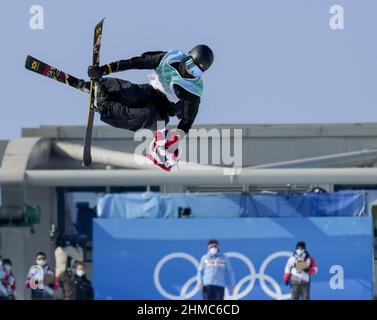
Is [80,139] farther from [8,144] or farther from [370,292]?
[370,292]

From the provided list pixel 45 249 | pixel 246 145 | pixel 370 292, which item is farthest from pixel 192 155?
pixel 370 292

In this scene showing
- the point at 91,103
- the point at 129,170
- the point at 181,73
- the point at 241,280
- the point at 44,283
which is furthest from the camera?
the point at 129,170

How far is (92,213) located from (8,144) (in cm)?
253

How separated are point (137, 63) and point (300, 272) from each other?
10.2 metres

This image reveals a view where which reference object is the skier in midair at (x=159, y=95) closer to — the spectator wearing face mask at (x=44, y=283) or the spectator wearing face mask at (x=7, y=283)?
the spectator wearing face mask at (x=7, y=283)

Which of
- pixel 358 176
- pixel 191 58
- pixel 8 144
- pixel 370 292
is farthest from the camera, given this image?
pixel 8 144

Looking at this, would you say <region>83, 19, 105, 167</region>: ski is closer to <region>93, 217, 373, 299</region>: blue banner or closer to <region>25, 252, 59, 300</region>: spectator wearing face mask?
<region>25, 252, 59, 300</region>: spectator wearing face mask

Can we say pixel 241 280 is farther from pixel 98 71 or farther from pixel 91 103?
pixel 98 71

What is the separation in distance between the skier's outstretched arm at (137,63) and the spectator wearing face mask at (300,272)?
998 centimetres

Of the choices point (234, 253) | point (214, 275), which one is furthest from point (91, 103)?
point (234, 253)

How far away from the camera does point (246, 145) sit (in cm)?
3106

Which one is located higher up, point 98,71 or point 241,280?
point 98,71

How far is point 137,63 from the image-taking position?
15.2 m

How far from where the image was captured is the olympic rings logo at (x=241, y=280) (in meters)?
25.0
